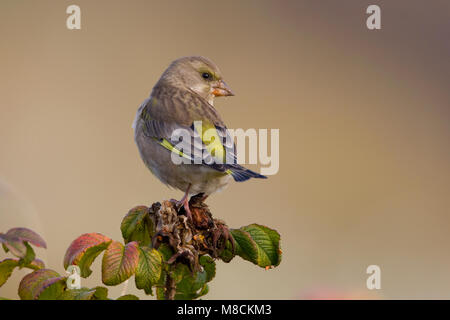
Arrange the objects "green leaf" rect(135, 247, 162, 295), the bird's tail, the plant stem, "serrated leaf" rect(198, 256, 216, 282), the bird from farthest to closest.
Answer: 1. the bird
2. the bird's tail
3. "serrated leaf" rect(198, 256, 216, 282)
4. the plant stem
5. "green leaf" rect(135, 247, 162, 295)

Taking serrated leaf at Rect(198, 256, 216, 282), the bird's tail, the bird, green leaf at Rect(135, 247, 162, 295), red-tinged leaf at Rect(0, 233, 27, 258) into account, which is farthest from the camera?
the bird

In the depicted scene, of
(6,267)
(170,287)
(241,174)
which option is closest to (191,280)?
(170,287)

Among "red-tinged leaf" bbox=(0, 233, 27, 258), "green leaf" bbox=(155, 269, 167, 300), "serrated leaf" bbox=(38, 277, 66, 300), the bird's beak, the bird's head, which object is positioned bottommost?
"green leaf" bbox=(155, 269, 167, 300)

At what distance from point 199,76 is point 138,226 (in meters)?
1.53

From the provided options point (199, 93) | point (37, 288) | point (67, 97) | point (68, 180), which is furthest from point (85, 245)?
point (67, 97)

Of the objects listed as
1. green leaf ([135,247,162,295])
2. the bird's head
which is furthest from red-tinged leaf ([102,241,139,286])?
Answer: the bird's head

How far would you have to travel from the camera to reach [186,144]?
7.54 feet

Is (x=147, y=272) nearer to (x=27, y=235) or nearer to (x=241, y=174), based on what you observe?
(x=27, y=235)

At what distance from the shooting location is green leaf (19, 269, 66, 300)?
116 centimetres

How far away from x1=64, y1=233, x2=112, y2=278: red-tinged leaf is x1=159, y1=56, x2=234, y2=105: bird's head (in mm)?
1729

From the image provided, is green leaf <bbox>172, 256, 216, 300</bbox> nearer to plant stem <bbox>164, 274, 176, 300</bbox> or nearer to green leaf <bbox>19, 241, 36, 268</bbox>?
plant stem <bbox>164, 274, 176, 300</bbox>

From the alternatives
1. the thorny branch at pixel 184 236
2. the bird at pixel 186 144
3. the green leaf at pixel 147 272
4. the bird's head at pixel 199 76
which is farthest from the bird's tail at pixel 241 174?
the bird's head at pixel 199 76
